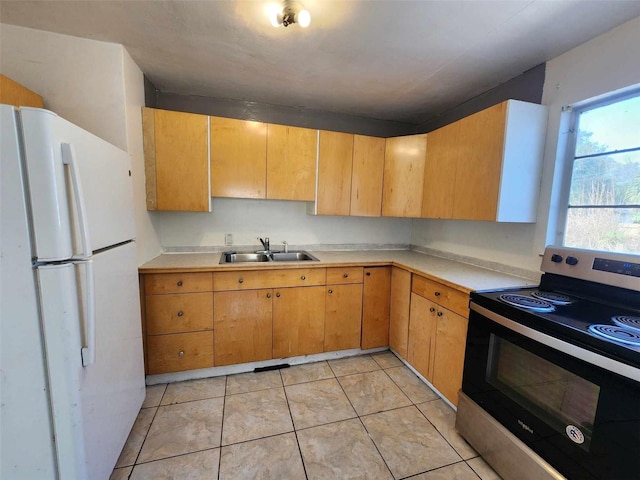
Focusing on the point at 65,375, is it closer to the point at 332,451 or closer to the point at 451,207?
the point at 332,451

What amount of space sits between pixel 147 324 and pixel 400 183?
2.49 metres

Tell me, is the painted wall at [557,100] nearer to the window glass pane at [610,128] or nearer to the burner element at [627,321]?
the window glass pane at [610,128]

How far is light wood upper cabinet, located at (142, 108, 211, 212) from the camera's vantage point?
2.10 metres

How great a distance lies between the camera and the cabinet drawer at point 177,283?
1946 mm

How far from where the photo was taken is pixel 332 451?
153 cm

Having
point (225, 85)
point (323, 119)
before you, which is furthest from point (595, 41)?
point (225, 85)

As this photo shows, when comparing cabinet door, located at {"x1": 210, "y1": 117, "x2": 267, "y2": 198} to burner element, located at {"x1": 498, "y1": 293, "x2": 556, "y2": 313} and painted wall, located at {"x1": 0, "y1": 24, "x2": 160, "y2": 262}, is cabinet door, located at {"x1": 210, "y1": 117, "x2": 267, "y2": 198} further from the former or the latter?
burner element, located at {"x1": 498, "y1": 293, "x2": 556, "y2": 313}

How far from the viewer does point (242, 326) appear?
7.13 feet

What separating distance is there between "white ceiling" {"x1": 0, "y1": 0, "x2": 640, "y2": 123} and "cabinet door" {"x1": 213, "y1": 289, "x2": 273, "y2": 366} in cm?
172

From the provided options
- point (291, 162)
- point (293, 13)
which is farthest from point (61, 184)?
point (291, 162)

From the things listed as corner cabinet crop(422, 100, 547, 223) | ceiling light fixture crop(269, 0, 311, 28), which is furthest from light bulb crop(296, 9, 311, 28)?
corner cabinet crop(422, 100, 547, 223)

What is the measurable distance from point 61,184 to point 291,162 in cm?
171

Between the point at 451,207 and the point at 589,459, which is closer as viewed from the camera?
the point at 589,459

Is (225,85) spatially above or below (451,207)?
above
